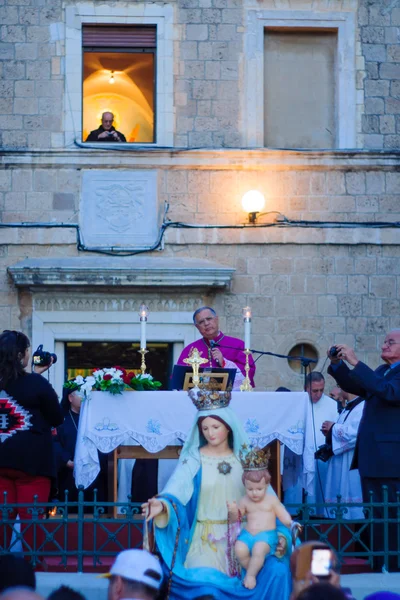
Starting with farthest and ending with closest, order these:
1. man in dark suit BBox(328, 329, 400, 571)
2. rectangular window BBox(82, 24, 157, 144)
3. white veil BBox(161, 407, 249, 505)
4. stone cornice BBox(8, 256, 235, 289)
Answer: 1. rectangular window BBox(82, 24, 157, 144)
2. stone cornice BBox(8, 256, 235, 289)
3. man in dark suit BBox(328, 329, 400, 571)
4. white veil BBox(161, 407, 249, 505)

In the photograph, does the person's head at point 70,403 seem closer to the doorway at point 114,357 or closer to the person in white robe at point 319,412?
the person in white robe at point 319,412

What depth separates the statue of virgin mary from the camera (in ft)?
26.3

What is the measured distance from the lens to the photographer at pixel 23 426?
9180mm

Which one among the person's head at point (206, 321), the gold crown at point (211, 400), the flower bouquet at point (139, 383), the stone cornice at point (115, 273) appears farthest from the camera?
the stone cornice at point (115, 273)

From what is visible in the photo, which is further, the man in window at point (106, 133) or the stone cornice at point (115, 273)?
the man in window at point (106, 133)

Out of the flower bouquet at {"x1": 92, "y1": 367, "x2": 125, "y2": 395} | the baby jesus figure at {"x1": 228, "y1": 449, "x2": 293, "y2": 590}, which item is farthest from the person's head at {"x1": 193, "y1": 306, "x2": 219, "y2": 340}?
the baby jesus figure at {"x1": 228, "y1": 449, "x2": 293, "y2": 590}

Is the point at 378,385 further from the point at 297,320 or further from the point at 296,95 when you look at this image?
the point at 296,95

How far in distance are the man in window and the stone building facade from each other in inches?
8.6

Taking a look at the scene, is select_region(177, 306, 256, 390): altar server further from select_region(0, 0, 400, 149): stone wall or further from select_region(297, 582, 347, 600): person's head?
select_region(297, 582, 347, 600): person's head

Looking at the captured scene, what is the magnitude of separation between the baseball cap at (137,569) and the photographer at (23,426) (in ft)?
Answer: 10.1

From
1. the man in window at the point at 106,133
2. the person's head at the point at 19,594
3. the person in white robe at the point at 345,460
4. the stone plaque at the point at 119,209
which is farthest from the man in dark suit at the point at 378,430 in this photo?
the man in window at the point at 106,133

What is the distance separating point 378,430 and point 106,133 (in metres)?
6.69

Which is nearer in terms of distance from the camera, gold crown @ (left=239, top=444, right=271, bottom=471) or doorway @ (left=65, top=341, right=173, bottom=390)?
gold crown @ (left=239, top=444, right=271, bottom=471)

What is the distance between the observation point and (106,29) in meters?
15.1
